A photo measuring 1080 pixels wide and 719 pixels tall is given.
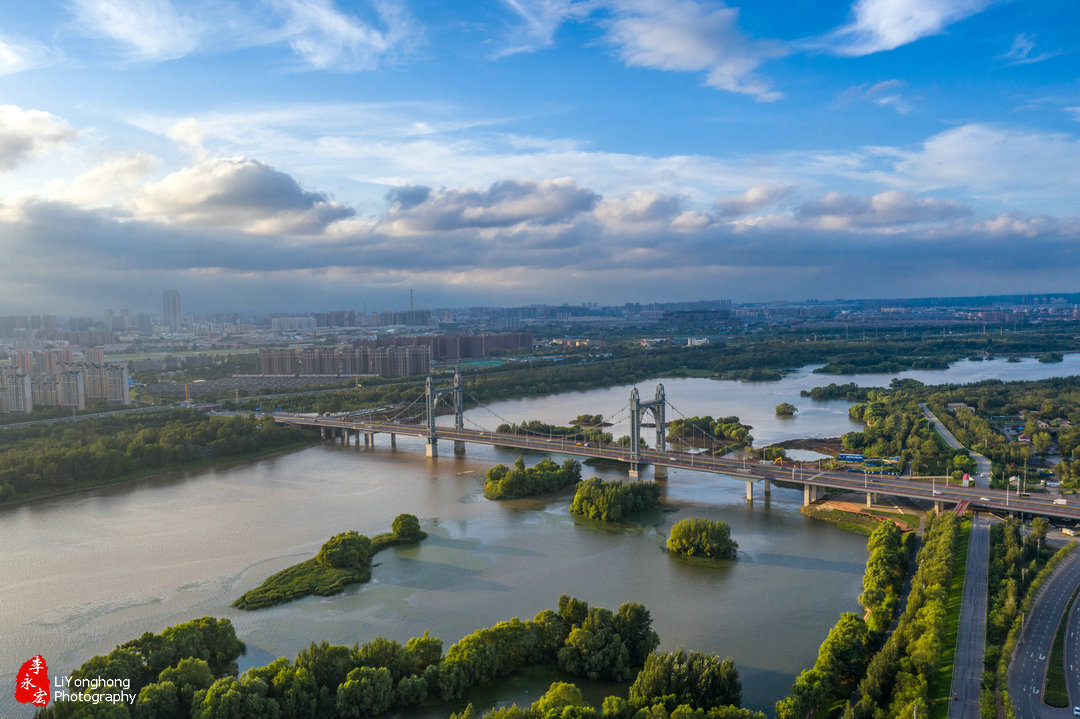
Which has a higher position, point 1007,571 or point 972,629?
point 1007,571

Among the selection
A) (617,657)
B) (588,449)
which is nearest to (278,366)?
(588,449)

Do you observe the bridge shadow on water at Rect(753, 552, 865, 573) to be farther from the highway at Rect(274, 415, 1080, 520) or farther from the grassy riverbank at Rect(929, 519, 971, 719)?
the highway at Rect(274, 415, 1080, 520)

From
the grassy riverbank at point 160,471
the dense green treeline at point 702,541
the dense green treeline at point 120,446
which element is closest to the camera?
the dense green treeline at point 702,541

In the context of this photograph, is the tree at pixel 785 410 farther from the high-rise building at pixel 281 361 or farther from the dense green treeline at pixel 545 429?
the high-rise building at pixel 281 361

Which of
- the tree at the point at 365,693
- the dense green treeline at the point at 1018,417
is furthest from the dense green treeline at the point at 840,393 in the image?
the tree at the point at 365,693

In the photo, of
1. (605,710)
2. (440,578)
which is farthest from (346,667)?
(440,578)

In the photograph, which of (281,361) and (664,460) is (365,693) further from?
(281,361)
